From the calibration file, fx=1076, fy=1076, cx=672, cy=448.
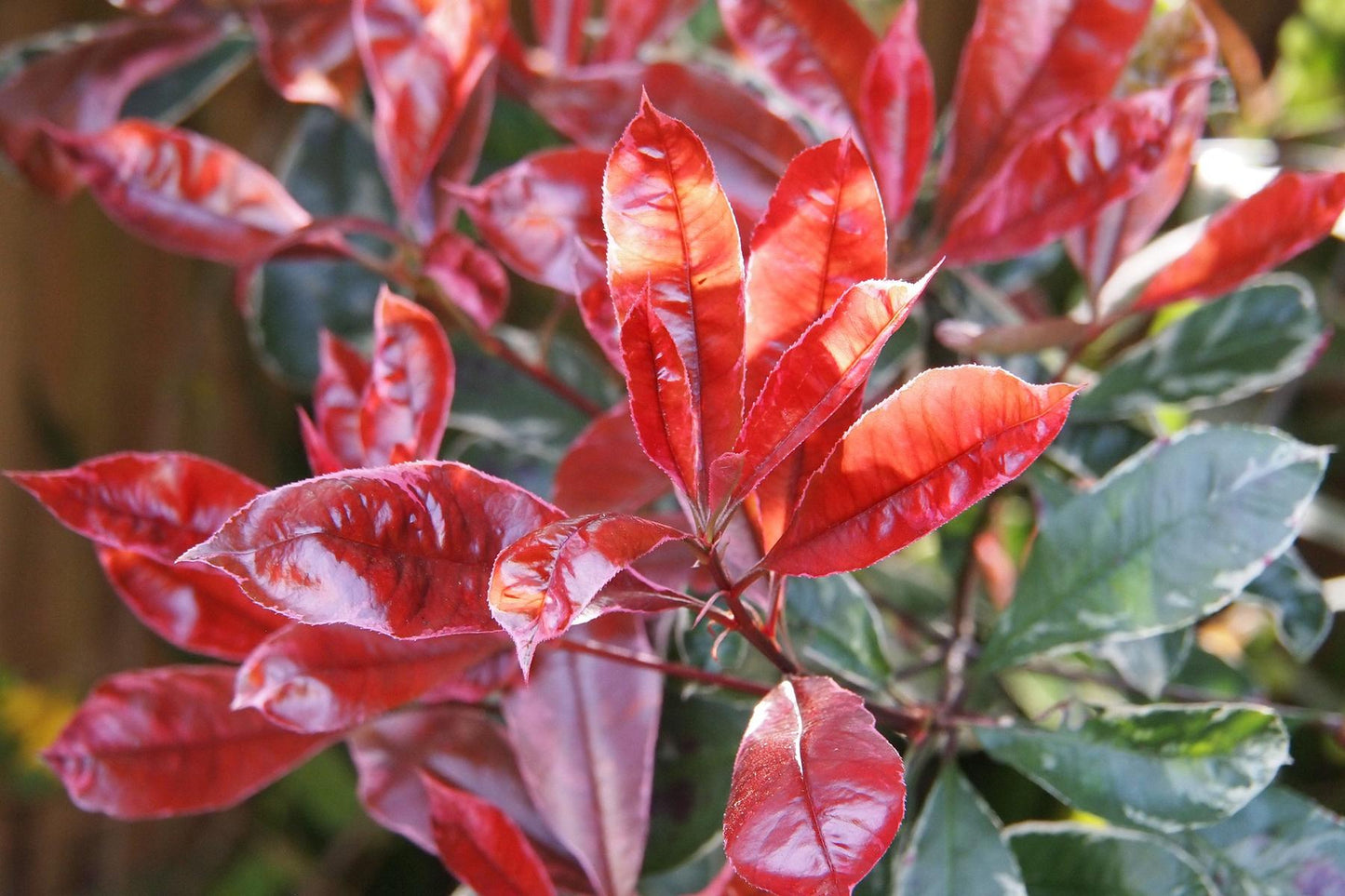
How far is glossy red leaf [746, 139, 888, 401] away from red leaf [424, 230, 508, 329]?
20cm

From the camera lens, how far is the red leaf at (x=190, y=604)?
0.43 m

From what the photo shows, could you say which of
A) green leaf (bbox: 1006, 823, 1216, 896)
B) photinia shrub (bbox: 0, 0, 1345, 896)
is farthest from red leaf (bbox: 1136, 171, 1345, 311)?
green leaf (bbox: 1006, 823, 1216, 896)

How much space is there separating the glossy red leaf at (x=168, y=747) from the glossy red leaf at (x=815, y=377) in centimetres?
24

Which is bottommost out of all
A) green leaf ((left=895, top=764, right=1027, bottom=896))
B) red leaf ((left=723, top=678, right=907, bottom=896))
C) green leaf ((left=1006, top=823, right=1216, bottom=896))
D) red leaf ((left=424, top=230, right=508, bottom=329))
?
green leaf ((left=1006, top=823, right=1216, bottom=896))

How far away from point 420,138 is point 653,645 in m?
0.26

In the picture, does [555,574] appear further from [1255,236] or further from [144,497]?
[1255,236]

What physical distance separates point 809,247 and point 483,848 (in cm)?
24

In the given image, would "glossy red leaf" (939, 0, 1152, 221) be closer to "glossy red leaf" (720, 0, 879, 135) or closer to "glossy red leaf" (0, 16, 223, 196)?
"glossy red leaf" (720, 0, 879, 135)

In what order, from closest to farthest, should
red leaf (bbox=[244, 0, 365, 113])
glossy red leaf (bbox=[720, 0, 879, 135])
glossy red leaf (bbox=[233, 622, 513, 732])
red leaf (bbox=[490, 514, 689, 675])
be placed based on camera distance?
red leaf (bbox=[490, 514, 689, 675])
glossy red leaf (bbox=[233, 622, 513, 732])
glossy red leaf (bbox=[720, 0, 879, 135])
red leaf (bbox=[244, 0, 365, 113])

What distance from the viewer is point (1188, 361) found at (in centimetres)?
56

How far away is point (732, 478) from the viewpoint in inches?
11.8

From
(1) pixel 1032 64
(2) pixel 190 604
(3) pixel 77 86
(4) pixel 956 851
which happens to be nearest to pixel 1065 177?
(1) pixel 1032 64

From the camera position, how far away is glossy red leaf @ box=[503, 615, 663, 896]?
43 centimetres

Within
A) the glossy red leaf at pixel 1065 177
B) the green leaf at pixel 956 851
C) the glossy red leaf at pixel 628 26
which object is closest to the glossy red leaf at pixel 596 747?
the green leaf at pixel 956 851
